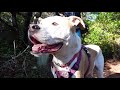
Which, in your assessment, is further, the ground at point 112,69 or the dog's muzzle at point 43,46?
the ground at point 112,69

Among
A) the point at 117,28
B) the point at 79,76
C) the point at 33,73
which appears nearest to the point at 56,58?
the point at 79,76

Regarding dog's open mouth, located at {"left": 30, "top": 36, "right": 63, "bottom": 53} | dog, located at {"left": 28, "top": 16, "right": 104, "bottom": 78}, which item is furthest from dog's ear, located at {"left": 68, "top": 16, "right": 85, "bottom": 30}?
dog's open mouth, located at {"left": 30, "top": 36, "right": 63, "bottom": 53}

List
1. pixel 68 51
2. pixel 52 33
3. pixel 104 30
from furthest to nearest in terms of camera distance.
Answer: pixel 104 30, pixel 68 51, pixel 52 33

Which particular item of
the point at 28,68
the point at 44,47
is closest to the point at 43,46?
the point at 44,47

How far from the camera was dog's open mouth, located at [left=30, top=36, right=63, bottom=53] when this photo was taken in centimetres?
231

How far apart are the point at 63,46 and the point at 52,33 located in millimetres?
152

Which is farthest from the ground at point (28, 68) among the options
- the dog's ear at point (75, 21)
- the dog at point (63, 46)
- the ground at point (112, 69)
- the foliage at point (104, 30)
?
the dog's ear at point (75, 21)

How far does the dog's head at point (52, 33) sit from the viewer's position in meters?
2.24

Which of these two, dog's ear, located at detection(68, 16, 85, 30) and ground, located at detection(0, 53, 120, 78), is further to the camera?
ground, located at detection(0, 53, 120, 78)

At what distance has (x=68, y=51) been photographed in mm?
2385

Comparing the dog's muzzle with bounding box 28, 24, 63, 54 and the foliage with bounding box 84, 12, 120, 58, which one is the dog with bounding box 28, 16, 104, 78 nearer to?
the dog's muzzle with bounding box 28, 24, 63, 54

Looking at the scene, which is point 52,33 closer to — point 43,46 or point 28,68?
point 43,46

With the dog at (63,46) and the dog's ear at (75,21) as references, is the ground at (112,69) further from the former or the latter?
the dog's ear at (75,21)
